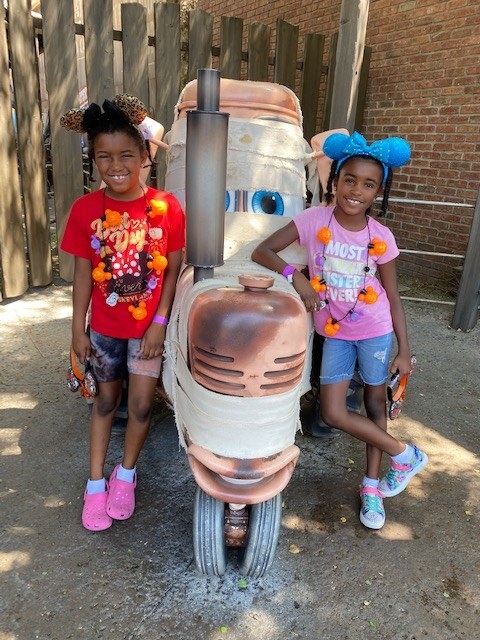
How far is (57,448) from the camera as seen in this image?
2.99m

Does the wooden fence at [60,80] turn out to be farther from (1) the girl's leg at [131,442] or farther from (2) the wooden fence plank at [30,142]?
(1) the girl's leg at [131,442]

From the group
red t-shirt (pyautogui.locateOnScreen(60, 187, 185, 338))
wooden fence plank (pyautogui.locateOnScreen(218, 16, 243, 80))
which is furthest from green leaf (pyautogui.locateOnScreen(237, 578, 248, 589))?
wooden fence plank (pyautogui.locateOnScreen(218, 16, 243, 80))

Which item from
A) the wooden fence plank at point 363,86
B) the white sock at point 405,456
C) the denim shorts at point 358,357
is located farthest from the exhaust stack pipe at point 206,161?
the wooden fence plank at point 363,86

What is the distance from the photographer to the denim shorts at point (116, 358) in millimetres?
2393

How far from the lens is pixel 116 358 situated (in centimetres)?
243

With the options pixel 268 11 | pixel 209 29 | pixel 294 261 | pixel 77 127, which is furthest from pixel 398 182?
pixel 77 127

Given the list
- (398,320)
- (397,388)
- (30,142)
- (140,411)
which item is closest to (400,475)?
(397,388)

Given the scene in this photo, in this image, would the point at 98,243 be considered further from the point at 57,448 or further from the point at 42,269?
the point at 42,269

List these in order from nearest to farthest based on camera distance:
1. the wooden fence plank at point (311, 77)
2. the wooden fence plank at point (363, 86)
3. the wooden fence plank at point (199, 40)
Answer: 1. the wooden fence plank at point (199, 40)
2. the wooden fence plank at point (311, 77)
3. the wooden fence plank at point (363, 86)

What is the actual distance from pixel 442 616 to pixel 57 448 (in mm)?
2066

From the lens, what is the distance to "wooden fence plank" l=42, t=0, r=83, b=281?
4.68 m

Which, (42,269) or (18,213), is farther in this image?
(42,269)

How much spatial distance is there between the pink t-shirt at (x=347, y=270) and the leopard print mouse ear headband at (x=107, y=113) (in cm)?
87

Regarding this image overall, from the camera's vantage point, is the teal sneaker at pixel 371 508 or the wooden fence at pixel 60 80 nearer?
the teal sneaker at pixel 371 508
